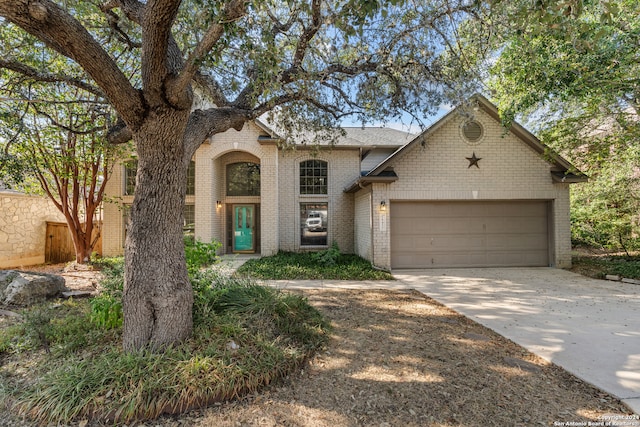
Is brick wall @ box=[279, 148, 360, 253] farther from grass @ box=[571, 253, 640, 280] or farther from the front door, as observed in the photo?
grass @ box=[571, 253, 640, 280]

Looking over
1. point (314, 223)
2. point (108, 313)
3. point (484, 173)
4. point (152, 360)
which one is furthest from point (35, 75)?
point (484, 173)

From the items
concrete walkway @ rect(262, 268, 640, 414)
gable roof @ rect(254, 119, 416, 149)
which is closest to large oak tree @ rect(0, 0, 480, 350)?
concrete walkway @ rect(262, 268, 640, 414)

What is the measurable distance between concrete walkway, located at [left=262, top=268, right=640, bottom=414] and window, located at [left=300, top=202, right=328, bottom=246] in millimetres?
4445

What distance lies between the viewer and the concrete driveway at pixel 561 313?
10.7 ft

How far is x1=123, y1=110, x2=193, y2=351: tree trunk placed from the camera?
3.07 m

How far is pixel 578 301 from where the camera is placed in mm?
5832

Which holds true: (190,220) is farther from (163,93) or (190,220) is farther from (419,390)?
(419,390)

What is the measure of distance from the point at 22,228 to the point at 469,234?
1588cm

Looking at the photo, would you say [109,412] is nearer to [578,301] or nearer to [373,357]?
[373,357]

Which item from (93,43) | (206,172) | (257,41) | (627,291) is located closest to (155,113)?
(93,43)

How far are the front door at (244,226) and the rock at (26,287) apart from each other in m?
7.48

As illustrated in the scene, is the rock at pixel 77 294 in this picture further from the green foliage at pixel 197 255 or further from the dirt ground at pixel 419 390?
the dirt ground at pixel 419 390

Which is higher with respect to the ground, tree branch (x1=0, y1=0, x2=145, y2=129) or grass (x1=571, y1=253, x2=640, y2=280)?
tree branch (x1=0, y1=0, x2=145, y2=129)

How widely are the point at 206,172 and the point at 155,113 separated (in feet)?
30.2
